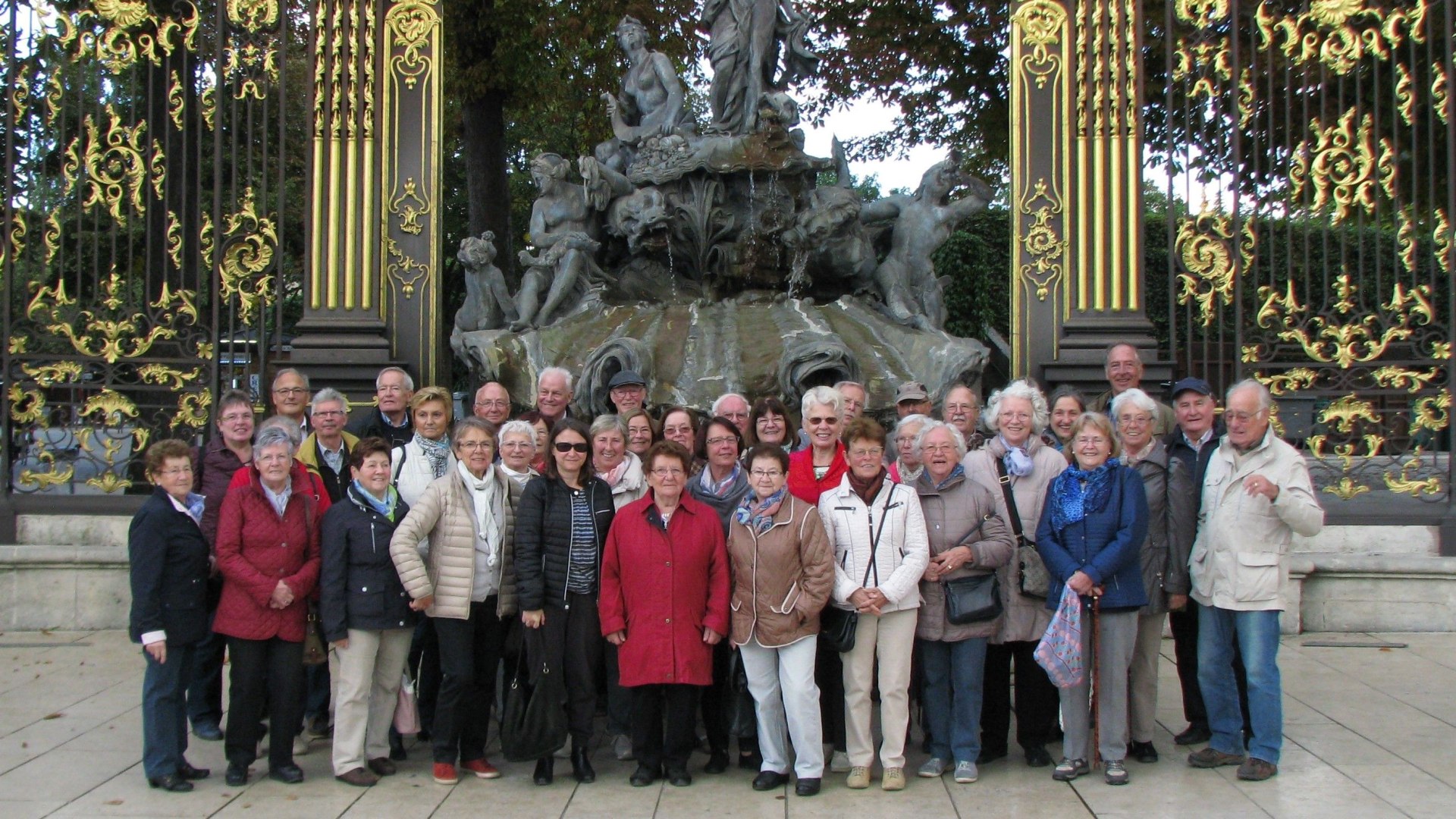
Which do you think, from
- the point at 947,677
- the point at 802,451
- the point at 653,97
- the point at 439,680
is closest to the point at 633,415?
the point at 802,451

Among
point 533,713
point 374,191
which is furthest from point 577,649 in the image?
point 374,191

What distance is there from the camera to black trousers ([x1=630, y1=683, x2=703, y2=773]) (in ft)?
17.0

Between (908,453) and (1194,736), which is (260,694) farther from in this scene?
(1194,736)

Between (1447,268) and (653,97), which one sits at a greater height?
(653,97)

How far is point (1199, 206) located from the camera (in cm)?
884

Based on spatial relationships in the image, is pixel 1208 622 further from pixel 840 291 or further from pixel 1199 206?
pixel 840 291

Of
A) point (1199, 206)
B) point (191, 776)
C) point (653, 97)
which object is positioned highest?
point (653, 97)

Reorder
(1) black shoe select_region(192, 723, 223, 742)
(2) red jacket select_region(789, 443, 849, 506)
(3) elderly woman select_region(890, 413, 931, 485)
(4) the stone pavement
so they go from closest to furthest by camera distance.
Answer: (4) the stone pavement < (2) red jacket select_region(789, 443, 849, 506) < (3) elderly woman select_region(890, 413, 931, 485) < (1) black shoe select_region(192, 723, 223, 742)

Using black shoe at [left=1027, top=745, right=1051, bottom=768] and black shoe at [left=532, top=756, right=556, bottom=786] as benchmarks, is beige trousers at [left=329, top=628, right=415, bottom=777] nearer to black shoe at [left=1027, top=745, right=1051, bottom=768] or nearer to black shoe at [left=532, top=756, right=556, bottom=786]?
black shoe at [left=532, top=756, right=556, bottom=786]

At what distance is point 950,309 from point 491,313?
9.84m

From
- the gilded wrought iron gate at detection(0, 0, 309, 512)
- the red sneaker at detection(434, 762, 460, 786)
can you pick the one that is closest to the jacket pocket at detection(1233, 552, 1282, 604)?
the red sneaker at detection(434, 762, 460, 786)

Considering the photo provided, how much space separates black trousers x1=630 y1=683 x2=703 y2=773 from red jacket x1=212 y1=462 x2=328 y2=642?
134 cm

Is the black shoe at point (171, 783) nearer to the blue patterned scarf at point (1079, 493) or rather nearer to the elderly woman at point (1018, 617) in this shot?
the elderly woman at point (1018, 617)

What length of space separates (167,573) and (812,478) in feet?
8.20
